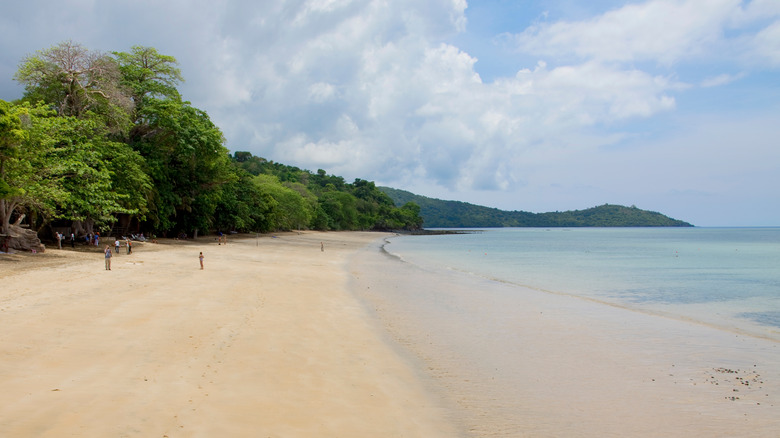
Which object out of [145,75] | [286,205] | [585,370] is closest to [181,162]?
[145,75]

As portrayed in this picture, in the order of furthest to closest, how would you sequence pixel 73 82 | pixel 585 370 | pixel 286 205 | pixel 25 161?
1. pixel 286 205
2. pixel 73 82
3. pixel 25 161
4. pixel 585 370

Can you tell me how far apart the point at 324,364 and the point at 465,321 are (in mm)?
5706

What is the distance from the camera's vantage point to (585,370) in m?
8.68

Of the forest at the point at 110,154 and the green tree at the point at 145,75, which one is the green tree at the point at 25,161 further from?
the green tree at the point at 145,75

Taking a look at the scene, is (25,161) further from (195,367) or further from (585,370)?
(585,370)

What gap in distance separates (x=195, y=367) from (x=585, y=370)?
264 inches

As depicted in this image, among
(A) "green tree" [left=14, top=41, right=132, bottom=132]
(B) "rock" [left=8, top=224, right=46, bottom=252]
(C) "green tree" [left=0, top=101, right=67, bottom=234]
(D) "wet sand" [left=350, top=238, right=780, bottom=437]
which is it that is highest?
(A) "green tree" [left=14, top=41, right=132, bottom=132]

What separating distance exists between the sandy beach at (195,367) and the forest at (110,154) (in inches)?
362

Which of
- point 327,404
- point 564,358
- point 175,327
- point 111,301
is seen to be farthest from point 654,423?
point 111,301

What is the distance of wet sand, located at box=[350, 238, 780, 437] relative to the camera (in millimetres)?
6297

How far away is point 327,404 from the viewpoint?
639 cm

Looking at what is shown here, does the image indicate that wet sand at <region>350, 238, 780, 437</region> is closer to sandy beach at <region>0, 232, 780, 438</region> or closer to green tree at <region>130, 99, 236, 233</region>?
sandy beach at <region>0, 232, 780, 438</region>

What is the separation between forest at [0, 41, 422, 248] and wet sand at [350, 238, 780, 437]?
17.0 metres

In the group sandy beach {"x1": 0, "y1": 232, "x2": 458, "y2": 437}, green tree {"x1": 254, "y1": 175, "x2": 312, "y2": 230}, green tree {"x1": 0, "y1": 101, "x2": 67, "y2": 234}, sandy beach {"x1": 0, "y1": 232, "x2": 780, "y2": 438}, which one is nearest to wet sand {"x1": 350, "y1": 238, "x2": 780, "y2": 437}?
sandy beach {"x1": 0, "y1": 232, "x2": 780, "y2": 438}
